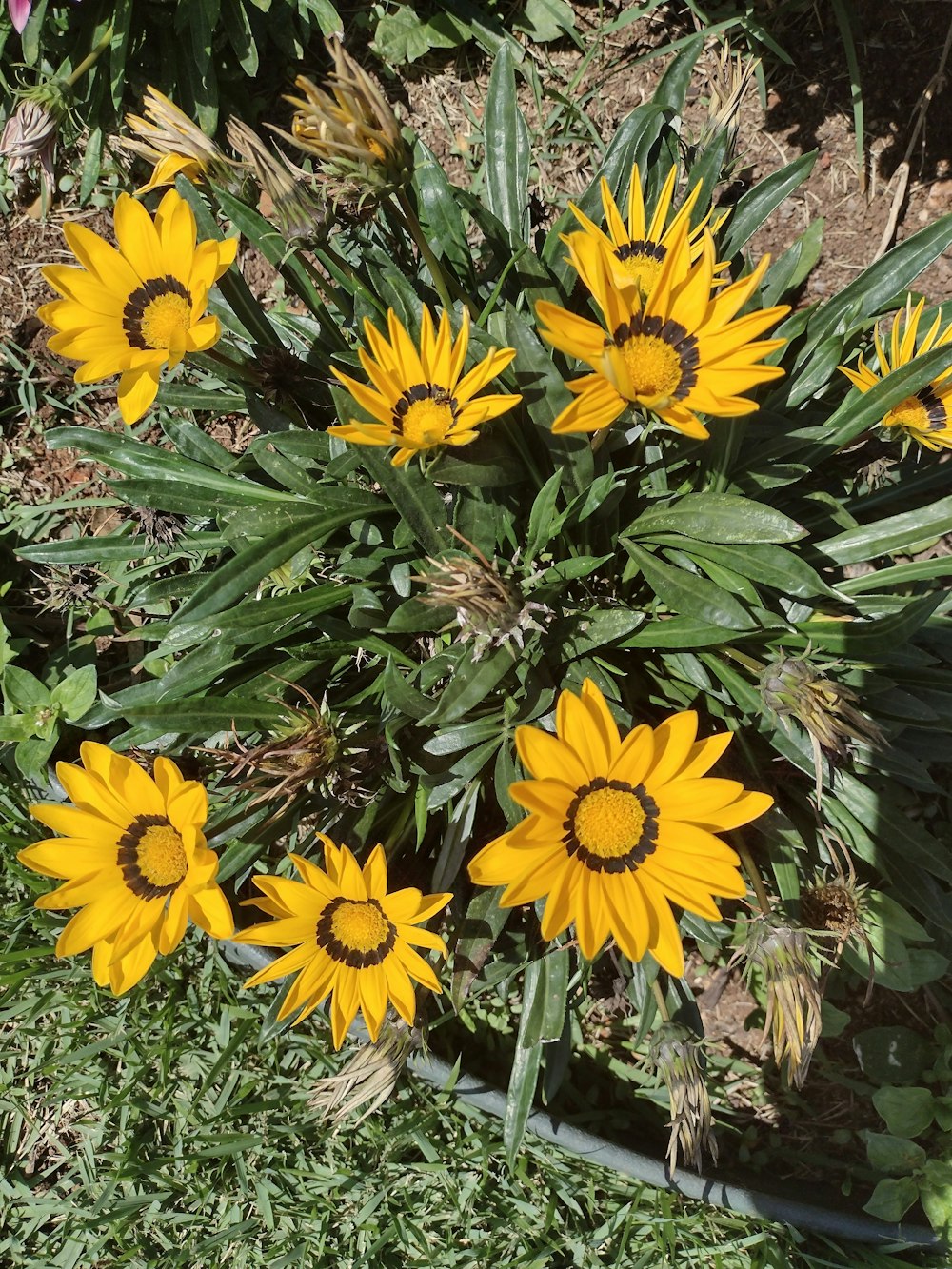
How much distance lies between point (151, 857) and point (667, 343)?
3.50 ft

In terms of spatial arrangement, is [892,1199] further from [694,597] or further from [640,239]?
[640,239]

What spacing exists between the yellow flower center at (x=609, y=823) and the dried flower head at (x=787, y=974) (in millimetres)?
301

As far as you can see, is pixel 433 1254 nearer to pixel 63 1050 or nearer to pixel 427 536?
pixel 63 1050


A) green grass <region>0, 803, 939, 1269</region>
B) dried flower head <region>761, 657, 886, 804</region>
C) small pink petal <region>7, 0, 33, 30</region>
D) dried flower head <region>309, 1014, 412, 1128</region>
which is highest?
small pink petal <region>7, 0, 33, 30</region>

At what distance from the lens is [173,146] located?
1.45 m

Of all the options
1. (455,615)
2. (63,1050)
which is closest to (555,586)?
(455,615)

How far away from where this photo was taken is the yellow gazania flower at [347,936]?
1338 millimetres

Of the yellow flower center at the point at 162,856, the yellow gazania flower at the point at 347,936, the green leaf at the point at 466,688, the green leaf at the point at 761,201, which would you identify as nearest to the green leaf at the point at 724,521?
the green leaf at the point at 466,688

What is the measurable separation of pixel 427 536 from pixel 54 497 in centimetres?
138

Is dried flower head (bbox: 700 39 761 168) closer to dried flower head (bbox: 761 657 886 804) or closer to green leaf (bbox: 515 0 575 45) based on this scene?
green leaf (bbox: 515 0 575 45)

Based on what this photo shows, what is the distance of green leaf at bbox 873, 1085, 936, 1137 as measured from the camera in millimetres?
1959

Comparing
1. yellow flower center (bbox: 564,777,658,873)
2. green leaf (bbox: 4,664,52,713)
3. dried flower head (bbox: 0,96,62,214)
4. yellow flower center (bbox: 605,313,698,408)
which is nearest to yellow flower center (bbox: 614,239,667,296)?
yellow flower center (bbox: 605,313,698,408)

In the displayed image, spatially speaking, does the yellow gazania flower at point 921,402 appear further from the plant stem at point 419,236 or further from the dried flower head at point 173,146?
the dried flower head at point 173,146

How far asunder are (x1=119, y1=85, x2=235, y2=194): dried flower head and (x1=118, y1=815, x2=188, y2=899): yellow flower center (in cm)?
98
